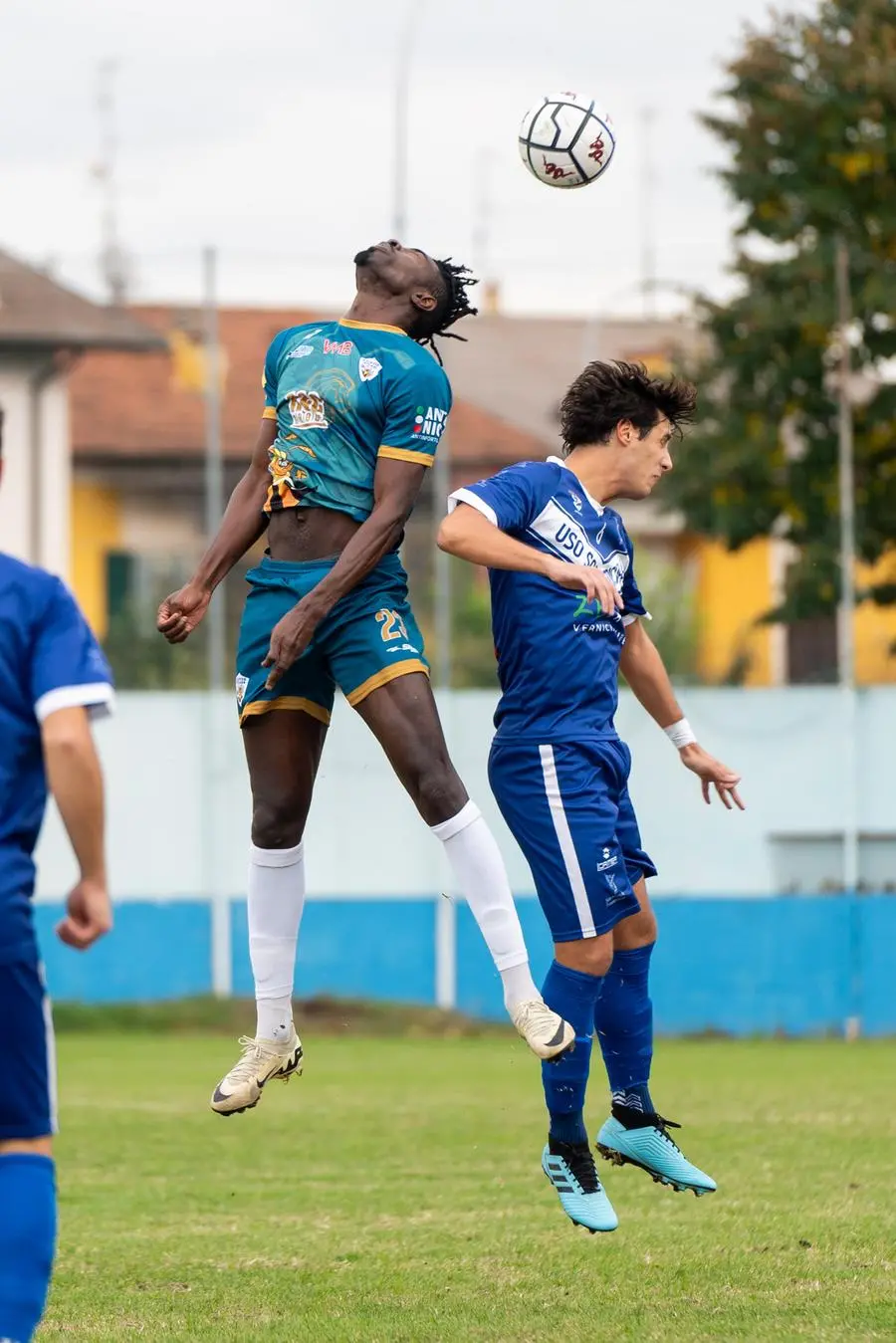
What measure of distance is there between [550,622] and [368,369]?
92 centimetres

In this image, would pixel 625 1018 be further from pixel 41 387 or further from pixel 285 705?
pixel 41 387

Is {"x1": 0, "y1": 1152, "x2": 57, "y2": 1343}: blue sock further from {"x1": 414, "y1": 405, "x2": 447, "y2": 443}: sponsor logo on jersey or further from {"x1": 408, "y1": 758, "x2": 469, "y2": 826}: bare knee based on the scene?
{"x1": 414, "y1": 405, "x2": 447, "y2": 443}: sponsor logo on jersey

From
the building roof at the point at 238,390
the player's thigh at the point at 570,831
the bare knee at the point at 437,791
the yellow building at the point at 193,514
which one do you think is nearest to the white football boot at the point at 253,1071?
the bare knee at the point at 437,791

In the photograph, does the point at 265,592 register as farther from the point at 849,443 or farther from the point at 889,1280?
the point at 849,443

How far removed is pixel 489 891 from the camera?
6801mm

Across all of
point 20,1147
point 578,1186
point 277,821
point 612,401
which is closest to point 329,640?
point 277,821

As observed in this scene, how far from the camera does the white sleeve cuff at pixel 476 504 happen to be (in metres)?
6.50

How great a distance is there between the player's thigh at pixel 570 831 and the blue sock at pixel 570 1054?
133 mm

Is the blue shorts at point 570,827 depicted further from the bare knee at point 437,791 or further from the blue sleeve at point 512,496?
the blue sleeve at point 512,496

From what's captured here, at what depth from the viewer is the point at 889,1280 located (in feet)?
20.7

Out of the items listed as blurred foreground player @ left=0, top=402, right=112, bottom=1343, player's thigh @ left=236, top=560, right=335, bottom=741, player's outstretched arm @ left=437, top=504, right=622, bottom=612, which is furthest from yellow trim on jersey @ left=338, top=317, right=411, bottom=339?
blurred foreground player @ left=0, top=402, right=112, bottom=1343

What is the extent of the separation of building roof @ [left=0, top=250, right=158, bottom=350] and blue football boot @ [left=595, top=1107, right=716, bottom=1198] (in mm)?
15303

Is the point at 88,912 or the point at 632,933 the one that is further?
the point at 632,933

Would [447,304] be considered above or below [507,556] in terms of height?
above
